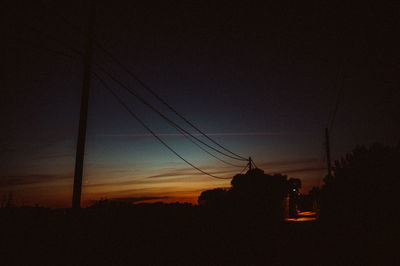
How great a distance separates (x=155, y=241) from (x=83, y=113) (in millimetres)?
4986

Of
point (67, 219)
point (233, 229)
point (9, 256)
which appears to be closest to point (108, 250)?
point (67, 219)

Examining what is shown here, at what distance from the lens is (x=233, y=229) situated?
15633 millimetres

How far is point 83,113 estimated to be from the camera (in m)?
8.24

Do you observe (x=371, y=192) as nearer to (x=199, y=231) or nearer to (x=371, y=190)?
(x=371, y=190)

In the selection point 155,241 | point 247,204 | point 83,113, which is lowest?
point 155,241

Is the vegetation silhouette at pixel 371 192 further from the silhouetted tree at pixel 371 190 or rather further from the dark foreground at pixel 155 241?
the dark foreground at pixel 155 241

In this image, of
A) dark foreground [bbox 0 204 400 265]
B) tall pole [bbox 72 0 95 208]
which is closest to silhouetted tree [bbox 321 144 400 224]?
dark foreground [bbox 0 204 400 265]

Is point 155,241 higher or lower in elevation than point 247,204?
lower

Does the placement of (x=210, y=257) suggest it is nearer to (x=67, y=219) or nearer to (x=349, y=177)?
(x=67, y=219)

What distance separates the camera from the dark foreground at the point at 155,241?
6883mm

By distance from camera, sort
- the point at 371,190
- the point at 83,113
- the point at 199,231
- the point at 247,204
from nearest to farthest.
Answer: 1. the point at 83,113
2. the point at 199,231
3. the point at 371,190
4. the point at 247,204

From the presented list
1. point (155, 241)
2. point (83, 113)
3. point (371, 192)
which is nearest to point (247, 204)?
point (371, 192)

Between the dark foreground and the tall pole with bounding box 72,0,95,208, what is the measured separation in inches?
22.5

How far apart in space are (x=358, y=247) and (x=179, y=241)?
7.93m
